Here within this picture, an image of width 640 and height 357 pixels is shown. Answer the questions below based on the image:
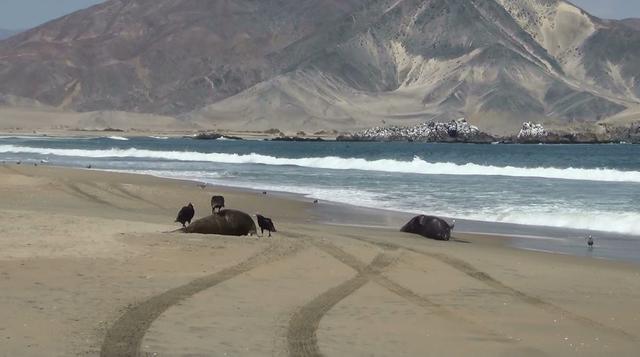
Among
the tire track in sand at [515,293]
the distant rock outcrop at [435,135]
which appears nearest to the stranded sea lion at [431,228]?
the tire track in sand at [515,293]

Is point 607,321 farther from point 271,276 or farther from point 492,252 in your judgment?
point 492,252

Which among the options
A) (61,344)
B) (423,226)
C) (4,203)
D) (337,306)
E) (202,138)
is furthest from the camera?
(202,138)

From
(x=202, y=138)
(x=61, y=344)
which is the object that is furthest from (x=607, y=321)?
(x=202, y=138)

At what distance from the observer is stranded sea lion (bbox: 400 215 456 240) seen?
19688mm

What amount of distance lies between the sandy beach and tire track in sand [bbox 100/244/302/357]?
0.02 m

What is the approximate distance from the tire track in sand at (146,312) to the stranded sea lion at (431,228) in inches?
223

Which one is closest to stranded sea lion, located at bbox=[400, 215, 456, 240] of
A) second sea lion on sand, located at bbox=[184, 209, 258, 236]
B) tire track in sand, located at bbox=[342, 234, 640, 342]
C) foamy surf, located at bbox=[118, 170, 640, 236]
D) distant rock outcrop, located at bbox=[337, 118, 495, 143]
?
tire track in sand, located at bbox=[342, 234, 640, 342]

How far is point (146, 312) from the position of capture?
10336 mm

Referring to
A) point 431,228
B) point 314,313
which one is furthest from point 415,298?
point 431,228

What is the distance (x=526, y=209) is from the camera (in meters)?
27.2

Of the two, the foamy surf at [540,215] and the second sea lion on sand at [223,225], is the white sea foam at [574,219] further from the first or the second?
the second sea lion on sand at [223,225]

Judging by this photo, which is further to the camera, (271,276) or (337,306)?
(271,276)

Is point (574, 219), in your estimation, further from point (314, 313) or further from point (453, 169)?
point (453, 169)

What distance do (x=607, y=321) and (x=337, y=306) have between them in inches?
114
